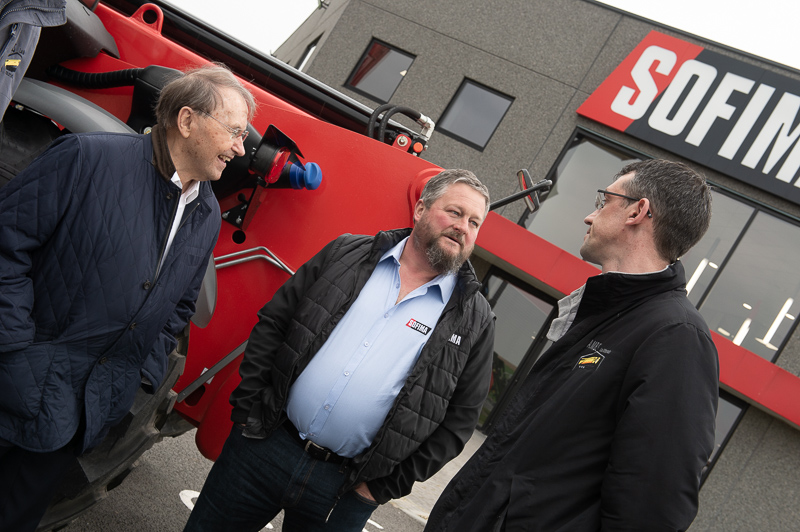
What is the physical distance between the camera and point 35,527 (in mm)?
1925

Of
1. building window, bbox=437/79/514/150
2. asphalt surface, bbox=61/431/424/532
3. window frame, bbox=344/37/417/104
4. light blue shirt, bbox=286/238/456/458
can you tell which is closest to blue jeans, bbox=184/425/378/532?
light blue shirt, bbox=286/238/456/458

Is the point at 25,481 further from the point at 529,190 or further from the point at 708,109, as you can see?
the point at 708,109

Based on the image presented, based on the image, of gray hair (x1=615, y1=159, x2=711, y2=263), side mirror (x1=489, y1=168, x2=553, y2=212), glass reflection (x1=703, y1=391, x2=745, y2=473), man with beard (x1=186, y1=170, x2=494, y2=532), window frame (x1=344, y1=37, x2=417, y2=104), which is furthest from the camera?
window frame (x1=344, y1=37, x2=417, y2=104)

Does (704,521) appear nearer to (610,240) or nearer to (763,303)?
(763,303)

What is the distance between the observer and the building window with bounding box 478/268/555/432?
32.6 ft

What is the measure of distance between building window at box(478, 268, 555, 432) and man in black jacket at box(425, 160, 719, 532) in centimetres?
818

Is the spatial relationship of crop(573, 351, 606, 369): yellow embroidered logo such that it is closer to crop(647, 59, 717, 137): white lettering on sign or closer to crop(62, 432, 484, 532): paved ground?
crop(62, 432, 484, 532): paved ground

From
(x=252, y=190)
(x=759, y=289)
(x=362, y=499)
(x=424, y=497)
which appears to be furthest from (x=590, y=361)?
(x=759, y=289)

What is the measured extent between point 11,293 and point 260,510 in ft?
3.94

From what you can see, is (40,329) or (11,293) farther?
(40,329)

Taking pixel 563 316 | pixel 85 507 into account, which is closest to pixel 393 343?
pixel 563 316

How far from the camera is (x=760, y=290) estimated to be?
9.29 metres

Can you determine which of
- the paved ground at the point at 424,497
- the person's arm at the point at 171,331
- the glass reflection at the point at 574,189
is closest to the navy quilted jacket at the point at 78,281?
the person's arm at the point at 171,331

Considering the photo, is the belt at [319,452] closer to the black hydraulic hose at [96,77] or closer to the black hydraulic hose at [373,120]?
Result: the black hydraulic hose at [373,120]
